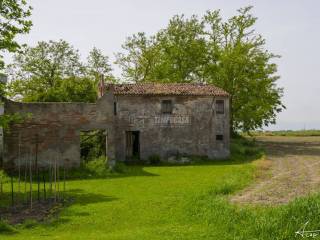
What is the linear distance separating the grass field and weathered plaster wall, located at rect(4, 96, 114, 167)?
13.6 feet

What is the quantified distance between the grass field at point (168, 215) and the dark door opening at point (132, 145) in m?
11.2

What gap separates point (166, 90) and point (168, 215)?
20.0m

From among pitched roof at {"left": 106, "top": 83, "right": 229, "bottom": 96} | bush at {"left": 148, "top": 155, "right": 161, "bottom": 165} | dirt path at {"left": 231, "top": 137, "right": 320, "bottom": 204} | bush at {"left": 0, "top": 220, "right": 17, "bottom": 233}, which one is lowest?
bush at {"left": 0, "top": 220, "right": 17, "bottom": 233}

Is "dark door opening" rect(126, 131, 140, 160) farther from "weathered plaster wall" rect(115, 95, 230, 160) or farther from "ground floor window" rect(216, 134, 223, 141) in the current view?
"ground floor window" rect(216, 134, 223, 141)

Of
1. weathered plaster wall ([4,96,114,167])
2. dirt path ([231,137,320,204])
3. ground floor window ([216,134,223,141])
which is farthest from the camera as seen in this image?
ground floor window ([216,134,223,141])

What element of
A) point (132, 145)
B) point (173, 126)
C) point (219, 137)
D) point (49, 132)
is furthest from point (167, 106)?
point (49, 132)

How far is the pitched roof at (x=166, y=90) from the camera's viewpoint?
33969 mm

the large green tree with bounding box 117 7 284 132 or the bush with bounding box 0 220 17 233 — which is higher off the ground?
the large green tree with bounding box 117 7 284 132

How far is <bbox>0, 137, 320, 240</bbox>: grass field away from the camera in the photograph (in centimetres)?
1238

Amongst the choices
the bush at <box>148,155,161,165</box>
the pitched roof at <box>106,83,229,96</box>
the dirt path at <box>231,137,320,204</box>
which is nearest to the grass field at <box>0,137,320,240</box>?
the dirt path at <box>231,137,320,204</box>

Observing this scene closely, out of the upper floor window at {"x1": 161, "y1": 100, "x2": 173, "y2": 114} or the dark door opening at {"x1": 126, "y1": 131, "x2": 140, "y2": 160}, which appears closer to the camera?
the dark door opening at {"x1": 126, "y1": 131, "x2": 140, "y2": 160}

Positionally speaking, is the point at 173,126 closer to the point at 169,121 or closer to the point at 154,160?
the point at 169,121

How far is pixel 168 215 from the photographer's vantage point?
50.3ft

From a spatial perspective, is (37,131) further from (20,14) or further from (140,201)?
(140,201)
